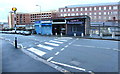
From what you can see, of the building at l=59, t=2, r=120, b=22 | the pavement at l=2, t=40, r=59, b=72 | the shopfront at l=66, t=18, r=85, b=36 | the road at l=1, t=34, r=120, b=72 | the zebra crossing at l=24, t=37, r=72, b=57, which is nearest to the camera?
the pavement at l=2, t=40, r=59, b=72

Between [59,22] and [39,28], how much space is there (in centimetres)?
906

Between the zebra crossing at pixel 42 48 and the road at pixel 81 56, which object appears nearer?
the road at pixel 81 56

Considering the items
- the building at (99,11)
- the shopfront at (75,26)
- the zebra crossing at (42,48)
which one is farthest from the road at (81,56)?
the building at (99,11)

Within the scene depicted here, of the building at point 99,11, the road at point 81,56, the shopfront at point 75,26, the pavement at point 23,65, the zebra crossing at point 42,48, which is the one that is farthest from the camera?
the building at point 99,11

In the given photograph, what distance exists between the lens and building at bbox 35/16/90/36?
2904 cm

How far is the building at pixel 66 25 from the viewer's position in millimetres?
29039

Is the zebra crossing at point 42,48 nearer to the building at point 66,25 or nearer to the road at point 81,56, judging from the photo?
the road at point 81,56

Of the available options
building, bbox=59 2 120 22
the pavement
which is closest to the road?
the pavement

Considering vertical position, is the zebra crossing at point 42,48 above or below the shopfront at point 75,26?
below

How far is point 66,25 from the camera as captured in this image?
3167cm

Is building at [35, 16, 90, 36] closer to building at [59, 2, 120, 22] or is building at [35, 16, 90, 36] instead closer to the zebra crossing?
the zebra crossing

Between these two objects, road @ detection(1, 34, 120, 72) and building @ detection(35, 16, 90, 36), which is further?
building @ detection(35, 16, 90, 36)

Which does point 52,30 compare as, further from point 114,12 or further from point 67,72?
point 114,12

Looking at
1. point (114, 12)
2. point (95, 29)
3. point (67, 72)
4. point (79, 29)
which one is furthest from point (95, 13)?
point (67, 72)
